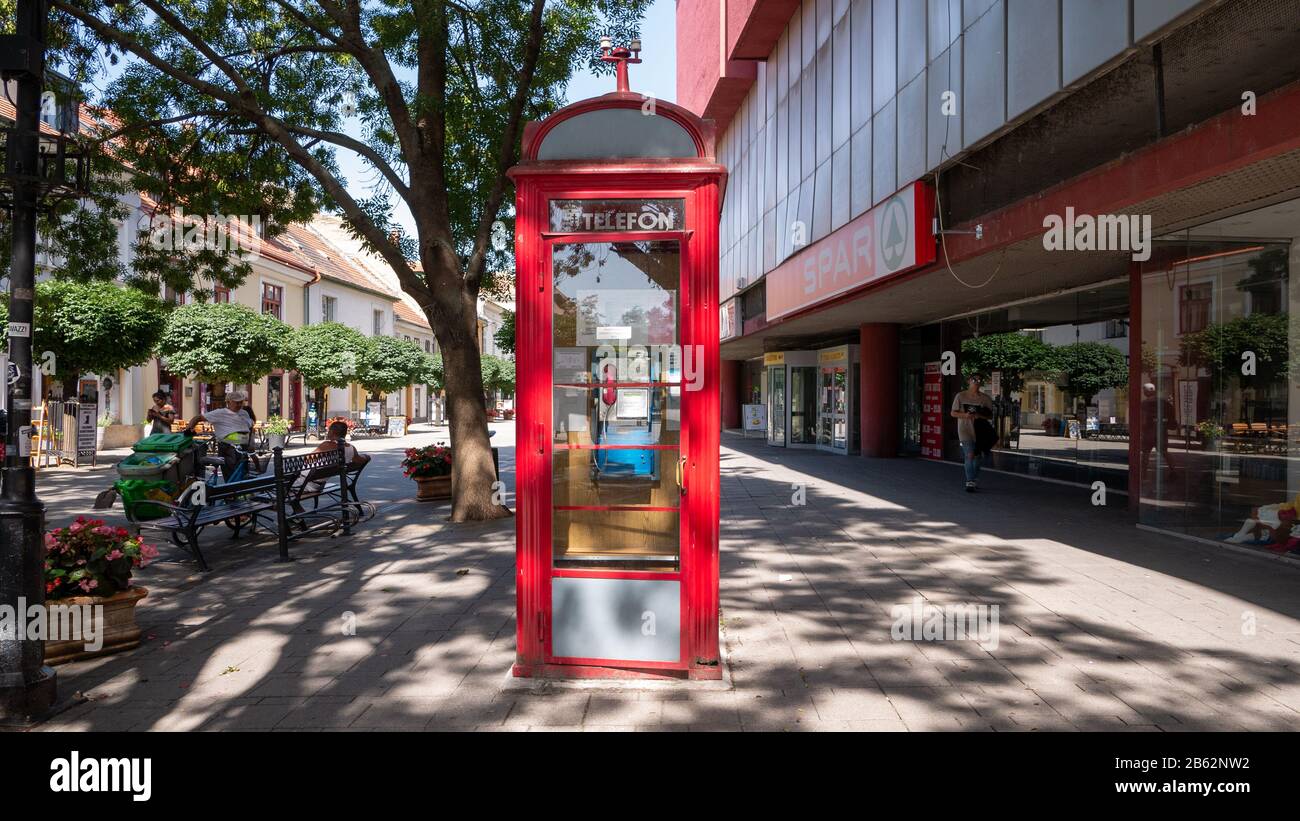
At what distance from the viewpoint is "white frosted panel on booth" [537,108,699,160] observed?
13.3ft

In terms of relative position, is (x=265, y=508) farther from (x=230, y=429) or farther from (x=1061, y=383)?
(x=1061, y=383)

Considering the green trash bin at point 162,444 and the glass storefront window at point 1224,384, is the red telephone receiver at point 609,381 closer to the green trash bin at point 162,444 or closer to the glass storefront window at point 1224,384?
the green trash bin at point 162,444

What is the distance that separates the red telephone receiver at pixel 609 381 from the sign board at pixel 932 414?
50.7 ft

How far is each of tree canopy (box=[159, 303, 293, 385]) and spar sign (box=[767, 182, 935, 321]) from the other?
14864 millimetres

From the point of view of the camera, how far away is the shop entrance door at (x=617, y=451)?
4105mm

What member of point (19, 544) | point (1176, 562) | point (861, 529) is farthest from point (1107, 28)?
point (19, 544)

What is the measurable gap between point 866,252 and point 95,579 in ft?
37.5

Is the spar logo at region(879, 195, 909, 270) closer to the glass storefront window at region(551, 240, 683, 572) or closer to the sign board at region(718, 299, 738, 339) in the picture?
the glass storefront window at region(551, 240, 683, 572)

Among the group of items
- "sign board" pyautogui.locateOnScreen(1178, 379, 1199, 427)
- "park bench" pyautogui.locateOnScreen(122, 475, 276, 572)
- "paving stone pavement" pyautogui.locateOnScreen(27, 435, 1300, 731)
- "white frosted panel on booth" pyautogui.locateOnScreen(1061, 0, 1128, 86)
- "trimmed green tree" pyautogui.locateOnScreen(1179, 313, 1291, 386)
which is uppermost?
"white frosted panel on booth" pyautogui.locateOnScreen(1061, 0, 1128, 86)

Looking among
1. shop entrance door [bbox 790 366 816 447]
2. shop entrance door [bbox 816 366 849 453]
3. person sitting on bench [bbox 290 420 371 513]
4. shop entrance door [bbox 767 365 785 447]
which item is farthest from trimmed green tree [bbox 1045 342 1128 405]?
person sitting on bench [bbox 290 420 371 513]

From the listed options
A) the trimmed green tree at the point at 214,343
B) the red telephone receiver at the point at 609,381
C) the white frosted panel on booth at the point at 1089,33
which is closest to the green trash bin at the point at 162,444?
the red telephone receiver at the point at 609,381

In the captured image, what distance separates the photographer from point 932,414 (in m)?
18.6

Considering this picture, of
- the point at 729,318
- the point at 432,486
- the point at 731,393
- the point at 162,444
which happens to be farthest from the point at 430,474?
the point at 731,393
